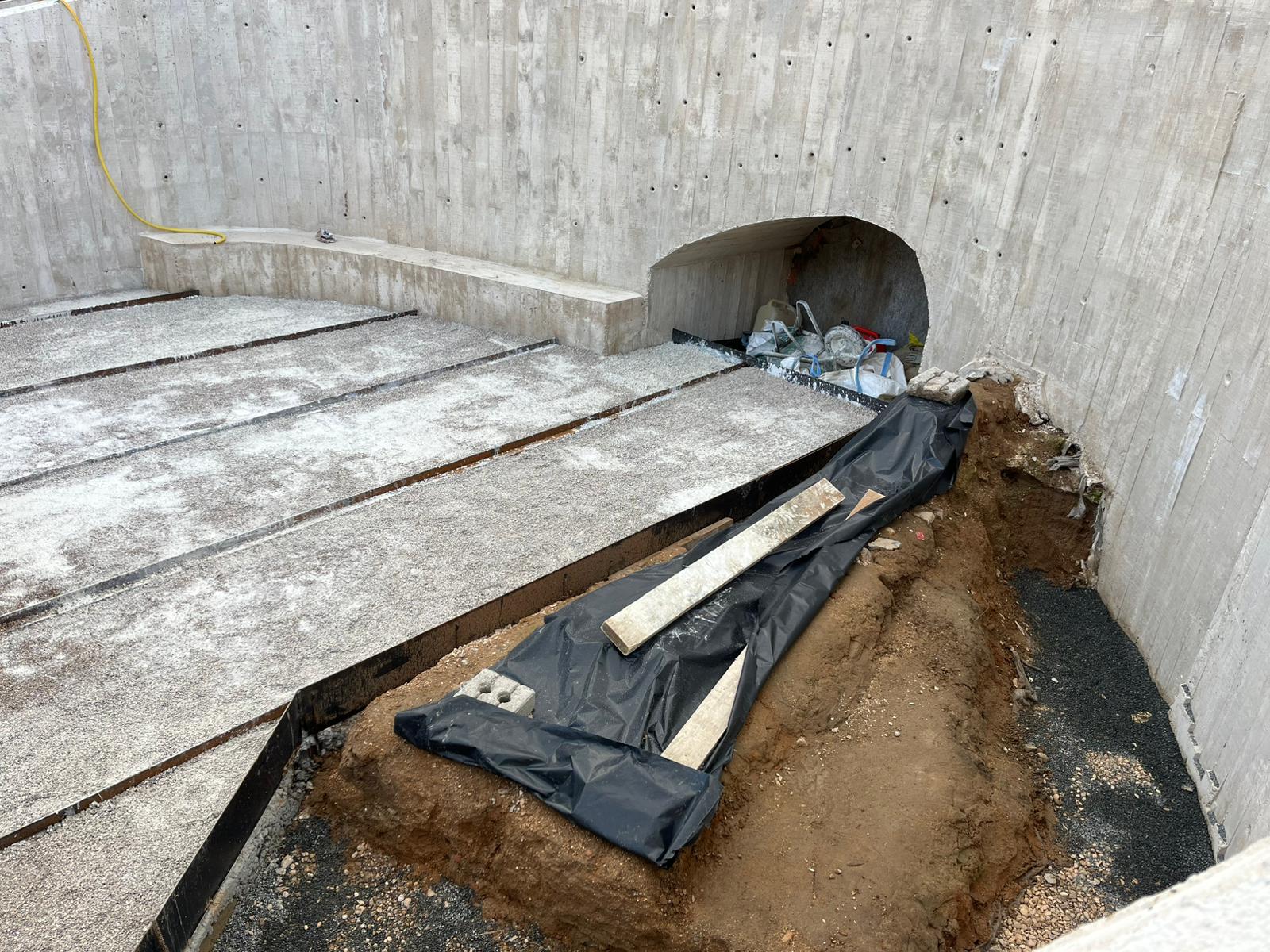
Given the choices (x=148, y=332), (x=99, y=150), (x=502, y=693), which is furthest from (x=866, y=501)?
(x=99, y=150)

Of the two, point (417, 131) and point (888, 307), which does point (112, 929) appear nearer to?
point (417, 131)

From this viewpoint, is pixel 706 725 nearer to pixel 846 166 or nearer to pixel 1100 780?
pixel 1100 780

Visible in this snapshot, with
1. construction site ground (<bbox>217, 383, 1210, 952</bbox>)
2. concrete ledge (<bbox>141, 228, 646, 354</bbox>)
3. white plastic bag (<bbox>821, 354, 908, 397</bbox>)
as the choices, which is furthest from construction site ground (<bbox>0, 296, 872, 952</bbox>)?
construction site ground (<bbox>217, 383, 1210, 952</bbox>)

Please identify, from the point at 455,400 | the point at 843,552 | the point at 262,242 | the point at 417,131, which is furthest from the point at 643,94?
the point at 843,552

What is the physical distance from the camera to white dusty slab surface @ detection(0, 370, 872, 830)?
3434mm

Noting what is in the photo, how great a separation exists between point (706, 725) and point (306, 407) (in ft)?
12.8

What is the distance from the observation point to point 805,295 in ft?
27.8

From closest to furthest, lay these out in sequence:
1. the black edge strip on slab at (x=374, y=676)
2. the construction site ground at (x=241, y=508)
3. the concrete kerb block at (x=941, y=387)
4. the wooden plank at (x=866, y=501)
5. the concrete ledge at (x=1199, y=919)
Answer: the concrete ledge at (x=1199, y=919) < the black edge strip on slab at (x=374, y=676) < the construction site ground at (x=241, y=508) < the wooden plank at (x=866, y=501) < the concrete kerb block at (x=941, y=387)

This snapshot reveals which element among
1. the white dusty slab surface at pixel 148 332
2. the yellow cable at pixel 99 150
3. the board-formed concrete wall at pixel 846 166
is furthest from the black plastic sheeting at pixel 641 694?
the yellow cable at pixel 99 150

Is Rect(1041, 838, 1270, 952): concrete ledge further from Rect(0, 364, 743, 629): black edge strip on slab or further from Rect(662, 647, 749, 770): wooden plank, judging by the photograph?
Rect(0, 364, 743, 629): black edge strip on slab

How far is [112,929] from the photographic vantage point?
275 centimetres

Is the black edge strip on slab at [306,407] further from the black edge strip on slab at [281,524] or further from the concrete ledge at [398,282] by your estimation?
the black edge strip on slab at [281,524]

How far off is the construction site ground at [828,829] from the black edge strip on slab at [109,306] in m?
5.57

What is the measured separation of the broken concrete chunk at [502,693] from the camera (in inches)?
134
